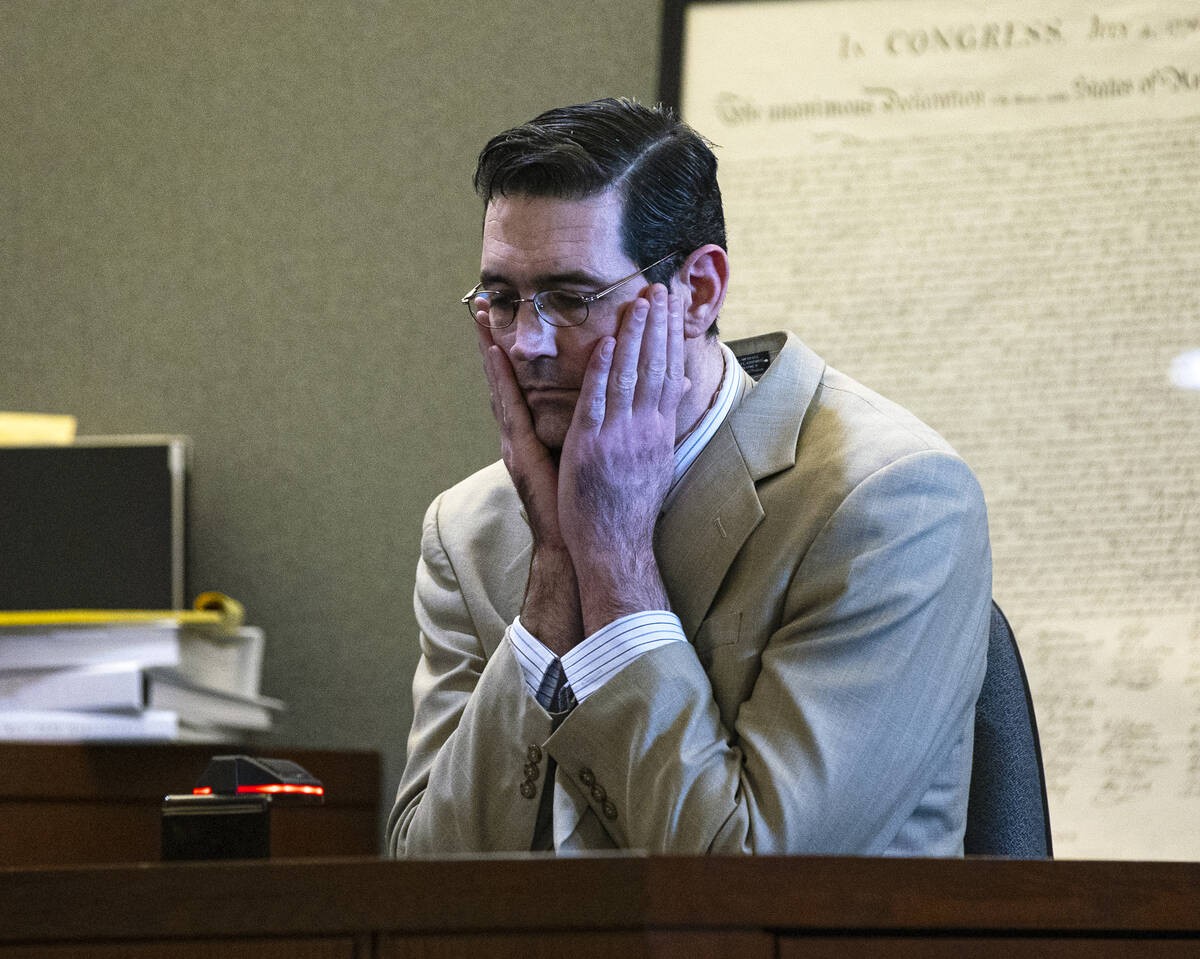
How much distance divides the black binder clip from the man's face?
51 cm

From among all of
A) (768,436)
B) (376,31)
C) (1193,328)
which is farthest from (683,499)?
(376,31)

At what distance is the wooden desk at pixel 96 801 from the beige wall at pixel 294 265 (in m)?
0.27

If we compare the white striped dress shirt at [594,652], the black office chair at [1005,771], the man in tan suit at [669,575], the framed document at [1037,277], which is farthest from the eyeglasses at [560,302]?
the framed document at [1037,277]

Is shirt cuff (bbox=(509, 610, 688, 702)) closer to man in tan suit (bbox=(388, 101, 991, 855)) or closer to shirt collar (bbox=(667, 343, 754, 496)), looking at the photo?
man in tan suit (bbox=(388, 101, 991, 855))

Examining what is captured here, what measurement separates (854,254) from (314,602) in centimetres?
89

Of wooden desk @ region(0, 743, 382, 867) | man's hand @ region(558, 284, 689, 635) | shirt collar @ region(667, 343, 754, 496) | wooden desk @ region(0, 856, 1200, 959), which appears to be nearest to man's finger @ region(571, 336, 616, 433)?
man's hand @ region(558, 284, 689, 635)

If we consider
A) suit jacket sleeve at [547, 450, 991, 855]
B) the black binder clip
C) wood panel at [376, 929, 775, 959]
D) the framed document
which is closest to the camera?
wood panel at [376, 929, 775, 959]

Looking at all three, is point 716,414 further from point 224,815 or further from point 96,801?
point 96,801

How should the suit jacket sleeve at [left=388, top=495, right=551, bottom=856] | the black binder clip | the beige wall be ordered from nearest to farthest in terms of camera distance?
1. the black binder clip
2. the suit jacket sleeve at [left=388, top=495, right=551, bottom=856]
3. the beige wall

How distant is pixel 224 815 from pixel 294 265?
A: 1282 mm

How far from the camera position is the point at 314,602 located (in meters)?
2.01

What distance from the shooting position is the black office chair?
3.99 feet

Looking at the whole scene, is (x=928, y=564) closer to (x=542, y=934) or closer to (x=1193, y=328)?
(x=542, y=934)

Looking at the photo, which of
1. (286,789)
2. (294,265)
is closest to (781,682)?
(286,789)
